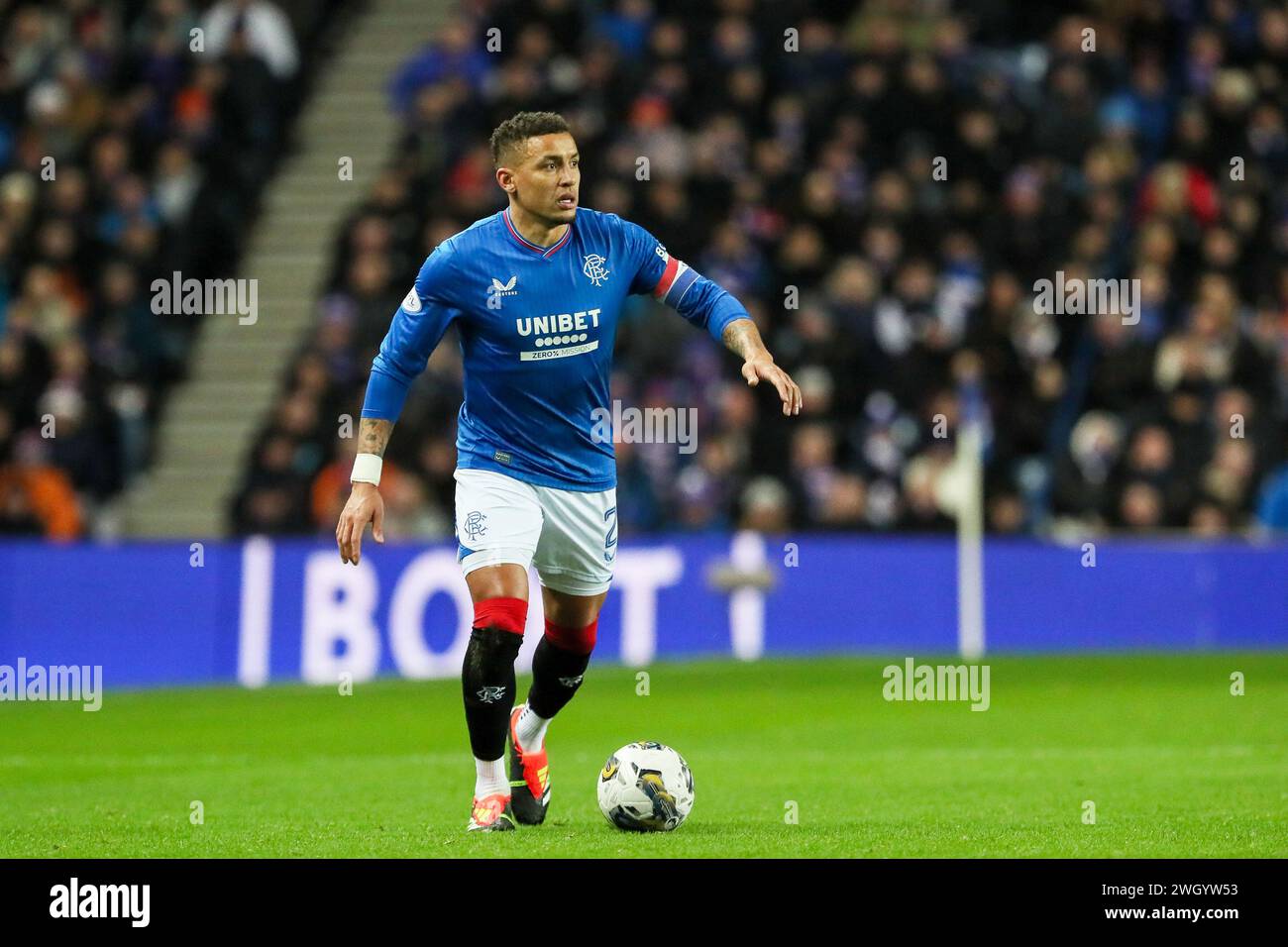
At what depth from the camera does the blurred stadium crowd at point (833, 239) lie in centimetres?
1928

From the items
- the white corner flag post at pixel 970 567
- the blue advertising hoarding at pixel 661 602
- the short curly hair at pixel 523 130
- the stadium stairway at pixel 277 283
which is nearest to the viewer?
the short curly hair at pixel 523 130

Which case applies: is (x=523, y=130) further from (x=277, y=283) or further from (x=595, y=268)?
(x=277, y=283)

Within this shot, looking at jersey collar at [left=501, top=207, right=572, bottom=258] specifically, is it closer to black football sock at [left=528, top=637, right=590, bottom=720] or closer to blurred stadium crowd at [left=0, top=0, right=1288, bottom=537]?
black football sock at [left=528, top=637, right=590, bottom=720]

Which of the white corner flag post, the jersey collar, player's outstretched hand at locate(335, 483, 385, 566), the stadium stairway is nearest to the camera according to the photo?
player's outstretched hand at locate(335, 483, 385, 566)

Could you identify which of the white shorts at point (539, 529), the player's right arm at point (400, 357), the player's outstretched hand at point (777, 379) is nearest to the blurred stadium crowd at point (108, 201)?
the player's right arm at point (400, 357)

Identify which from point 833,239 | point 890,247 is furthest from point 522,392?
point 833,239

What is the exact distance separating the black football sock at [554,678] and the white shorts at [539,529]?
11.3 inches

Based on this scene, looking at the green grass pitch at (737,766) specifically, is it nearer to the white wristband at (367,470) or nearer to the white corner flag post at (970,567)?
the white corner flag post at (970,567)

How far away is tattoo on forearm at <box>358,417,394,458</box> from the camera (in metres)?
9.05

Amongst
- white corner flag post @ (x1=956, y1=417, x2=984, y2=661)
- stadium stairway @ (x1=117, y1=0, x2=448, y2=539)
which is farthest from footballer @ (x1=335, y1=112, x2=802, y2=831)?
stadium stairway @ (x1=117, y1=0, x2=448, y2=539)

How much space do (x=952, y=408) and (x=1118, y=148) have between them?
3927 mm

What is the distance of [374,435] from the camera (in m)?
9.08

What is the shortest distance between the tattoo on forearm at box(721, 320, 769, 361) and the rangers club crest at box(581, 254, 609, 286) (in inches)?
22.5
